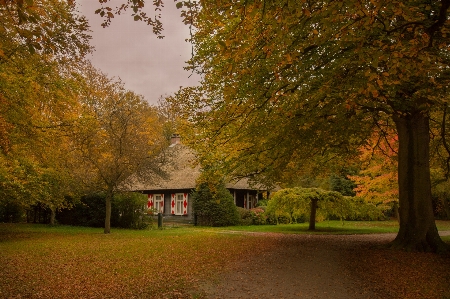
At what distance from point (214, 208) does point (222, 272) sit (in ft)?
61.2

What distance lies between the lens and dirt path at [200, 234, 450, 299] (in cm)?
797

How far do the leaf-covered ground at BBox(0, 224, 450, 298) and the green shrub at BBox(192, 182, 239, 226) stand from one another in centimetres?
→ 1398

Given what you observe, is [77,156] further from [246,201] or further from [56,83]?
[246,201]

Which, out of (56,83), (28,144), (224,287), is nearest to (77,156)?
(28,144)

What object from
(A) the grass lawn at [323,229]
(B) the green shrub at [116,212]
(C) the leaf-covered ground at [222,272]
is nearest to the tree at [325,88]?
(C) the leaf-covered ground at [222,272]

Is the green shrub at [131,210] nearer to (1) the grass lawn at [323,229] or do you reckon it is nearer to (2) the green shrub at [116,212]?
(2) the green shrub at [116,212]

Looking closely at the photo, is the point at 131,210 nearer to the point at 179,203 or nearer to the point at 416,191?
the point at 179,203

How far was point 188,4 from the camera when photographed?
5.96m

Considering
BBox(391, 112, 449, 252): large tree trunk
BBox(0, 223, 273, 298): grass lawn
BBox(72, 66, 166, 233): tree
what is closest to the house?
BBox(72, 66, 166, 233): tree

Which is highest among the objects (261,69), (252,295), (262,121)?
(261,69)

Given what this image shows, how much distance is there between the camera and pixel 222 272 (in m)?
9.85

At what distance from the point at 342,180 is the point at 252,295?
1508 inches

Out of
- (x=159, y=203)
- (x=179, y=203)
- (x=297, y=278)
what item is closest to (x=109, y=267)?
(x=297, y=278)

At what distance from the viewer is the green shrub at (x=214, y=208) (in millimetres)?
28375
